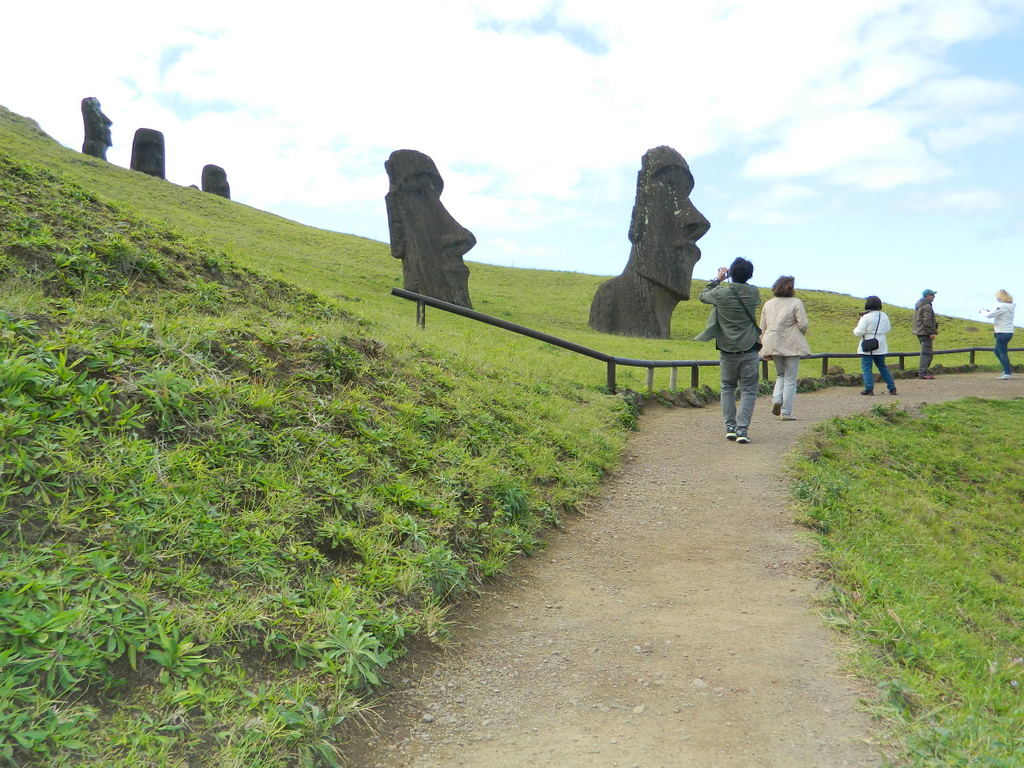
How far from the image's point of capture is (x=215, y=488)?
413 centimetres

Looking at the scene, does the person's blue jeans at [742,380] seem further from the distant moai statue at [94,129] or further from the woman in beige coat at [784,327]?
the distant moai statue at [94,129]

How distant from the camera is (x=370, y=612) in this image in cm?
375

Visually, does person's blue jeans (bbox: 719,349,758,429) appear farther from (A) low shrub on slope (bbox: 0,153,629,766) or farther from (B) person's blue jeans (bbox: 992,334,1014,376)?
(B) person's blue jeans (bbox: 992,334,1014,376)

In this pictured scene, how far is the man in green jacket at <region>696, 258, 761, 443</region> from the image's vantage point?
27.7ft

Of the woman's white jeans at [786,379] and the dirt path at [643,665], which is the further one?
the woman's white jeans at [786,379]

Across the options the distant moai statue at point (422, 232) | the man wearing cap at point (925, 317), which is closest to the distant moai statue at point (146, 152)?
the distant moai statue at point (422, 232)

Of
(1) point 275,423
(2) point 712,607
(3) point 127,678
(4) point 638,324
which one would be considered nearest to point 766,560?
(2) point 712,607

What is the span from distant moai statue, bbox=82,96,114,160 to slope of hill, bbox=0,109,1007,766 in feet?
102

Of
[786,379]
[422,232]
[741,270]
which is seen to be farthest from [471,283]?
[741,270]

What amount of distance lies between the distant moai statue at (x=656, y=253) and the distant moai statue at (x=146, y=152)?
24.4 m

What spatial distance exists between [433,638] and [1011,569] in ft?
20.0

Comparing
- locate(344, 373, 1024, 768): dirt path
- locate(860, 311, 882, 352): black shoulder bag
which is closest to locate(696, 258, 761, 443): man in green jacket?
locate(344, 373, 1024, 768): dirt path

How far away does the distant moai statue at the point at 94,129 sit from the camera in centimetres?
3494

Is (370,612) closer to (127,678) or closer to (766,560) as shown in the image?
(127,678)
